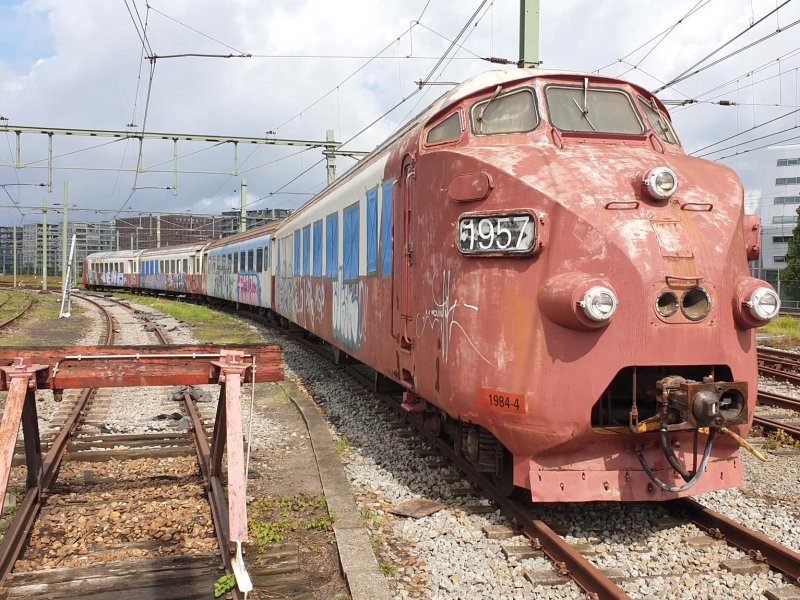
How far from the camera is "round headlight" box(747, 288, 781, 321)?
16.1 feet

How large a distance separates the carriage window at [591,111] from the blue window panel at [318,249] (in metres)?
6.80

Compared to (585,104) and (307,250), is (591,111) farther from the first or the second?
(307,250)

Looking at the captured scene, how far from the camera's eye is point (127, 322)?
2381 cm

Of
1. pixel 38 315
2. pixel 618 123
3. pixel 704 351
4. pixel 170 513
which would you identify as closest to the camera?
pixel 704 351

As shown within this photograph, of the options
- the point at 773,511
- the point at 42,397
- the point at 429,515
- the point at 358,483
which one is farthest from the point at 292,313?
the point at 773,511

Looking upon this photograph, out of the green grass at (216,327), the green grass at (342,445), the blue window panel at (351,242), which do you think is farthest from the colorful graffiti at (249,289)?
the green grass at (342,445)

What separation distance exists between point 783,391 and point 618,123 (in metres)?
7.65

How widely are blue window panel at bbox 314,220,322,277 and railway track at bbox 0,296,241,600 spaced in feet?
16.2

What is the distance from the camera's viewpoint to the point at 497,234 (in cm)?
518

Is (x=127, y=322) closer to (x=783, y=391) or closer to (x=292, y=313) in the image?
(x=292, y=313)

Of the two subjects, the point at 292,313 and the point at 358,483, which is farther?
the point at 292,313

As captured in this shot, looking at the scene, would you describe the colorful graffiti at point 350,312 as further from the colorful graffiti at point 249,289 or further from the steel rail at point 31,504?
the colorful graffiti at point 249,289

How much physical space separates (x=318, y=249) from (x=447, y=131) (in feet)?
21.3

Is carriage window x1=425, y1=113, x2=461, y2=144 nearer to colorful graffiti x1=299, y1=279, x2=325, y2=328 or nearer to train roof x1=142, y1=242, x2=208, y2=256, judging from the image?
colorful graffiti x1=299, y1=279, x2=325, y2=328
